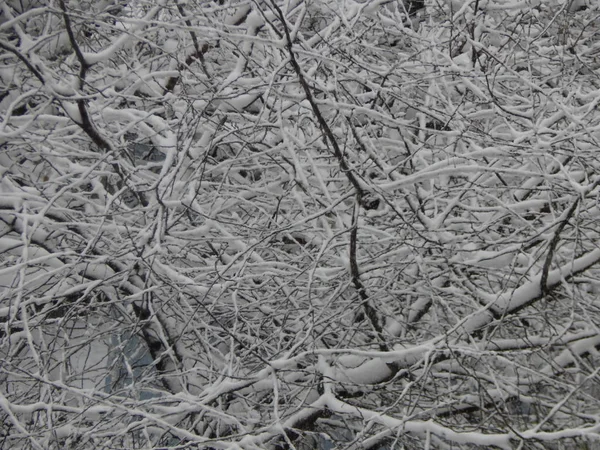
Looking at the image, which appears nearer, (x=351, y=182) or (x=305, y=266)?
(x=351, y=182)

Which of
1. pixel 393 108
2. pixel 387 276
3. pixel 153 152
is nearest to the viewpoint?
pixel 387 276

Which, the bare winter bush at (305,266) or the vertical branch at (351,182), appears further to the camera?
the bare winter bush at (305,266)

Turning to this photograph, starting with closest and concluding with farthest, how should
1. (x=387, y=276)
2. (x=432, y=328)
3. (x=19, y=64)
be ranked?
(x=387, y=276) → (x=432, y=328) → (x=19, y=64)

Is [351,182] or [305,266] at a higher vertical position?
[351,182]

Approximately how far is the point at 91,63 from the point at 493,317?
10.3 ft

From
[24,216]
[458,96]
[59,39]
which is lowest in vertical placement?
[24,216]

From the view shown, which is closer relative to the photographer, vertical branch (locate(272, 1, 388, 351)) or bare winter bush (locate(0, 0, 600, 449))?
vertical branch (locate(272, 1, 388, 351))

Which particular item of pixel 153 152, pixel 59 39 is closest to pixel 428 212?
pixel 59 39

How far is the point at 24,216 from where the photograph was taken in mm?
3893

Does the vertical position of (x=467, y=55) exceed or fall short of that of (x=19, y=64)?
it falls short

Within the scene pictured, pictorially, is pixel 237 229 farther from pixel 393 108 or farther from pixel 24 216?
pixel 393 108

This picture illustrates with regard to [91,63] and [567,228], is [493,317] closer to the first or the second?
[567,228]

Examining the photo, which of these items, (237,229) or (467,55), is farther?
(467,55)

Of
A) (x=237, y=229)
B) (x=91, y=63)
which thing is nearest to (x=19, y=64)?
(x=91, y=63)
